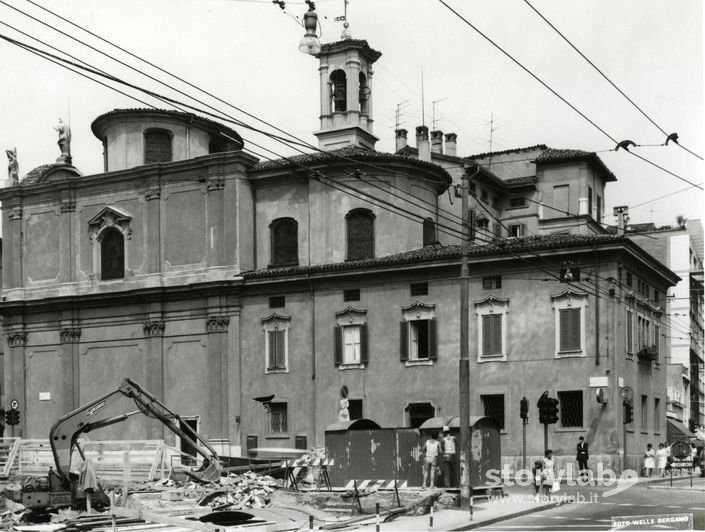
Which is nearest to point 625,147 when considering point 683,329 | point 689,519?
point 689,519

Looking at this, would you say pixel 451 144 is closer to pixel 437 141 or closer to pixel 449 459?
pixel 437 141

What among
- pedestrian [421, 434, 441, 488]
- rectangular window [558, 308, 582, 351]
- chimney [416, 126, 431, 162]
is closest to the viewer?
pedestrian [421, 434, 441, 488]

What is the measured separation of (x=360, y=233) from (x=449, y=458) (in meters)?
19.4

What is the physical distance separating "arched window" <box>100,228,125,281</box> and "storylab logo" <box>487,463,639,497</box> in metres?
21.6

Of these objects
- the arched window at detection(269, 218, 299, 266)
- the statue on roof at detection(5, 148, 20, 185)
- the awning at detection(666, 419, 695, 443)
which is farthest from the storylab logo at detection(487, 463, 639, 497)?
the statue on roof at detection(5, 148, 20, 185)

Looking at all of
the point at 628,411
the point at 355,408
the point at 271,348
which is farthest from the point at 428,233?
the point at 628,411

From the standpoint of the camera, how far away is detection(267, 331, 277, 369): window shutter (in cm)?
4578

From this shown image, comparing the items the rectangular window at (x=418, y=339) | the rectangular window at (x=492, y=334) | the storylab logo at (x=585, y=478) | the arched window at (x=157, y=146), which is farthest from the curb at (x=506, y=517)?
the arched window at (x=157, y=146)

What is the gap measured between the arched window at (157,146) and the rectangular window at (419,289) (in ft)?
50.5

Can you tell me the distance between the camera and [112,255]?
167 feet

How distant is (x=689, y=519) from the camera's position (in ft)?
72.5

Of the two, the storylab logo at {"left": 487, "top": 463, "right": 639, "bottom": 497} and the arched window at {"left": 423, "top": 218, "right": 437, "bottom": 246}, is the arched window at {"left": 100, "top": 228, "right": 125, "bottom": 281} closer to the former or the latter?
the arched window at {"left": 423, "top": 218, "right": 437, "bottom": 246}

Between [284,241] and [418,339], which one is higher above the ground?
[284,241]

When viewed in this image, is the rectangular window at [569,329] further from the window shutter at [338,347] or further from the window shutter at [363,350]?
the window shutter at [338,347]
